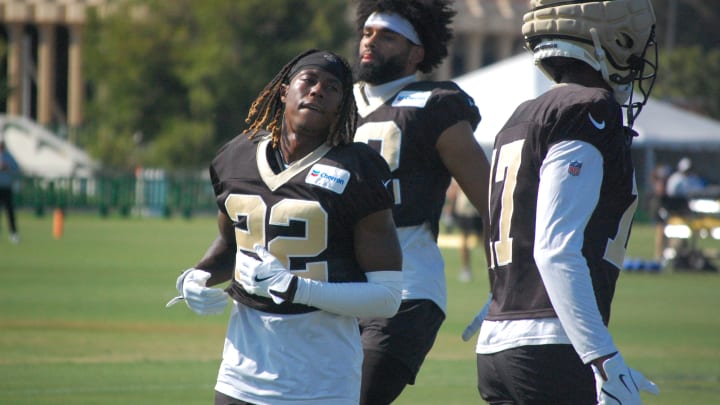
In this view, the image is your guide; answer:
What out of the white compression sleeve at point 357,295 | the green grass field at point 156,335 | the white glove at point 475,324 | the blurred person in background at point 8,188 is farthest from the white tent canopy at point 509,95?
the white compression sleeve at point 357,295

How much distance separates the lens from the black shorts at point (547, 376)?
431cm

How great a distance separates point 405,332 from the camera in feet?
19.3

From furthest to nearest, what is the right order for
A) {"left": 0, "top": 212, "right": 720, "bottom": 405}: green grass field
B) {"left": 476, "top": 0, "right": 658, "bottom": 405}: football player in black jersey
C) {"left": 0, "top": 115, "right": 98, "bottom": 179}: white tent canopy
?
{"left": 0, "top": 115, "right": 98, "bottom": 179}: white tent canopy → {"left": 0, "top": 212, "right": 720, "bottom": 405}: green grass field → {"left": 476, "top": 0, "right": 658, "bottom": 405}: football player in black jersey

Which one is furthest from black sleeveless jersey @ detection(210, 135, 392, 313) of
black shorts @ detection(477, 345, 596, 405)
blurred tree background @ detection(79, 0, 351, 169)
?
blurred tree background @ detection(79, 0, 351, 169)

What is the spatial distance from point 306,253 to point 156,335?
916 centimetres

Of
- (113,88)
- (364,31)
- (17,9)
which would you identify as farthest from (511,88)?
(17,9)

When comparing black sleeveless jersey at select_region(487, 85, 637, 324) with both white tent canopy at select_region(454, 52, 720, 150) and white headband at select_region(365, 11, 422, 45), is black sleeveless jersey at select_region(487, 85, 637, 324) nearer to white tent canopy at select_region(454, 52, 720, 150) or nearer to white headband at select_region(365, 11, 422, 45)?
white headband at select_region(365, 11, 422, 45)

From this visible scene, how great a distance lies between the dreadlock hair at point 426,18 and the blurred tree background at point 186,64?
44.9 metres

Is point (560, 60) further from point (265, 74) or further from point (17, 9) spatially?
point (17, 9)

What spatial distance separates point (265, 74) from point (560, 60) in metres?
49.1

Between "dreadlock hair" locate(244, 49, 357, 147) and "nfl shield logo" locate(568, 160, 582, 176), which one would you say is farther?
"dreadlock hair" locate(244, 49, 357, 147)

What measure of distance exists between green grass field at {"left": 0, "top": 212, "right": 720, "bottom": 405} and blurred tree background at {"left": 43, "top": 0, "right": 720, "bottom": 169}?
2745 centimetres

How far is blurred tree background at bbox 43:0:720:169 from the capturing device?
52.3 meters

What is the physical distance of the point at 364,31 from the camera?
21.4ft
